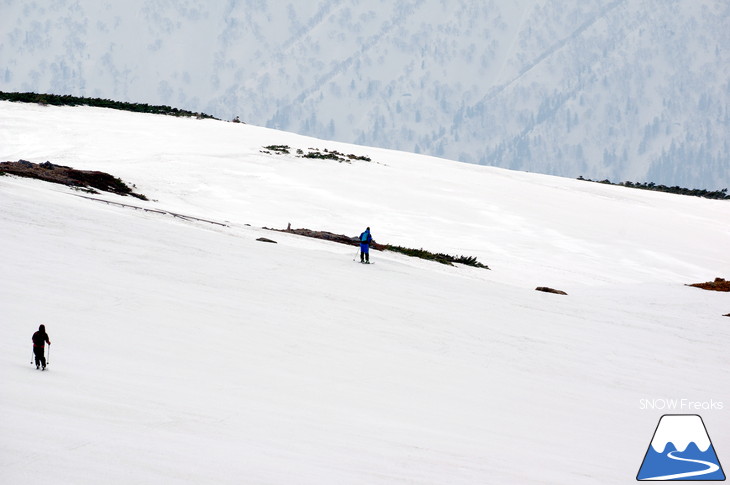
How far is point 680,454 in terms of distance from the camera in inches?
456

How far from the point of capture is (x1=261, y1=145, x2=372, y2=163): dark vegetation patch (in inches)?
1893

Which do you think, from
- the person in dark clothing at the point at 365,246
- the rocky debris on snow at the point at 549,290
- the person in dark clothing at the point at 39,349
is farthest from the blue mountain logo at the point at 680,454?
the person in dark clothing at the point at 365,246

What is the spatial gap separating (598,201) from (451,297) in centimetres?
2916

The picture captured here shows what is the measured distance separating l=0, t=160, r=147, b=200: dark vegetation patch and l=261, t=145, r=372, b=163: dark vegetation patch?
15195 millimetres

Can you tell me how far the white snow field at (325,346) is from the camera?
932 centimetres

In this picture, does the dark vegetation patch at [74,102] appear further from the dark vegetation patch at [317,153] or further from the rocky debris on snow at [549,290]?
the rocky debris on snow at [549,290]

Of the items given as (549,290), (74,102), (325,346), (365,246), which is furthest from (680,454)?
(74,102)

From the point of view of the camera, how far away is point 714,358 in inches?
755

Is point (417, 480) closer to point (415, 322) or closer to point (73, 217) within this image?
point (415, 322)

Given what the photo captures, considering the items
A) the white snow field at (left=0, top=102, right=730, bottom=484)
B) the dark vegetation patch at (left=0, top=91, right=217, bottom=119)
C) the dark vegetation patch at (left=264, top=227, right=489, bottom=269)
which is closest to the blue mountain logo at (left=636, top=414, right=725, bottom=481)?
the white snow field at (left=0, top=102, right=730, bottom=484)

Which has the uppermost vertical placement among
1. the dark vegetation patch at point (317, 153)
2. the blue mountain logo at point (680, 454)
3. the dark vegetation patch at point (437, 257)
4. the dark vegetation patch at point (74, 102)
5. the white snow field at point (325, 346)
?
the dark vegetation patch at point (74, 102)

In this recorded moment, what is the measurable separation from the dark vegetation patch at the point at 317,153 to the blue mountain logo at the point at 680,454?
35727 mm

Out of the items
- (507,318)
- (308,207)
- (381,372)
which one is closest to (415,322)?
(507,318)

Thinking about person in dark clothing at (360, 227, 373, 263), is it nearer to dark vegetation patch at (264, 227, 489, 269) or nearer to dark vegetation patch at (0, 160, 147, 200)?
dark vegetation patch at (264, 227, 489, 269)
